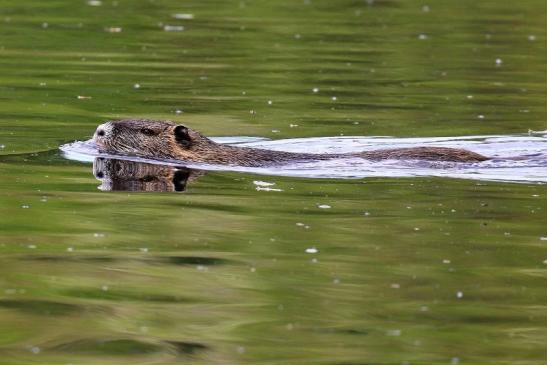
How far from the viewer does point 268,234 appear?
7719 mm

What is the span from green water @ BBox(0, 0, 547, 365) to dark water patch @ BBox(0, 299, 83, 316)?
0.05 feet

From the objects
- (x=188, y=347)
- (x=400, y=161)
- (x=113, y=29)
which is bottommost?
(x=188, y=347)

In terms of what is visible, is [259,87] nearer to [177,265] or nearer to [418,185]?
[418,185]

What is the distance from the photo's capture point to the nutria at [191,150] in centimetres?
1015

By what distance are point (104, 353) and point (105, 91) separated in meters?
8.65

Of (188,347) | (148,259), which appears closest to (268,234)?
(148,259)

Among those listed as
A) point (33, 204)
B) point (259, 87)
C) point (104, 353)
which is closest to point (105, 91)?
point (259, 87)

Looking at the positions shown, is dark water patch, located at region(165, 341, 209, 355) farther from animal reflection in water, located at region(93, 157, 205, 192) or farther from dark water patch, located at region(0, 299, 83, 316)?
animal reflection in water, located at region(93, 157, 205, 192)

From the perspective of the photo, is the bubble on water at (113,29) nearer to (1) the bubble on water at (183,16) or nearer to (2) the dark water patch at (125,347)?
(1) the bubble on water at (183,16)

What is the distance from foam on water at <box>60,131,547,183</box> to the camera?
32.3 ft

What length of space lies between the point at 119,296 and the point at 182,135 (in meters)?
4.20

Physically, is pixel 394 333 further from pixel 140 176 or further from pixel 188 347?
pixel 140 176

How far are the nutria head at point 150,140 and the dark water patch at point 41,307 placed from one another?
14.1 feet

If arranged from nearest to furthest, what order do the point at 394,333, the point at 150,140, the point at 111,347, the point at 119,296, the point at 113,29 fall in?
the point at 111,347 < the point at 394,333 < the point at 119,296 < the point at 150,140 < the point at 113,29
